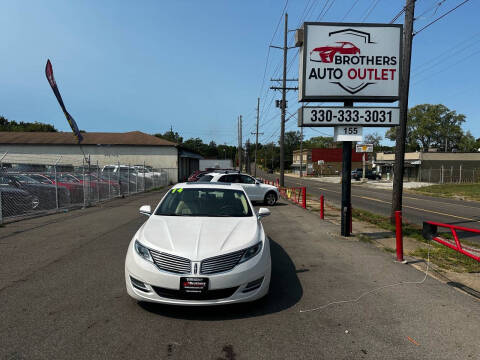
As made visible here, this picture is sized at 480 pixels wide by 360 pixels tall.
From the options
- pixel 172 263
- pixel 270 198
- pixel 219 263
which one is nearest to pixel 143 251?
pixel 172 263

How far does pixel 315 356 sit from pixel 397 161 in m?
7.95

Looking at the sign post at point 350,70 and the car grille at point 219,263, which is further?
the sign post at point 350,70

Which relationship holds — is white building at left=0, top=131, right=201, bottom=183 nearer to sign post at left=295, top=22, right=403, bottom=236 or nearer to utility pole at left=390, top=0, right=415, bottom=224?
utility pole at left=390, top=0, right=415, bottom=224

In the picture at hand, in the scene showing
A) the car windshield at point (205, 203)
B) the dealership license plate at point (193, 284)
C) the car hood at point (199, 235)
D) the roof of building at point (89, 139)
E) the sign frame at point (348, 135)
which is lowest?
the dealership license plate at point (193, 284)

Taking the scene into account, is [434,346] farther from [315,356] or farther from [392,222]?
[392,222]

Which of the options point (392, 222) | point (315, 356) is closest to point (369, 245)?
point (392, 222)

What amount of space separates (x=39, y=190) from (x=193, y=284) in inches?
447

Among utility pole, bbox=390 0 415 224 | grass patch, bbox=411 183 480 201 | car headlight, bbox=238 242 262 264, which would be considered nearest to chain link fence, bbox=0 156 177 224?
car headlight, bbox=238 242 262 264

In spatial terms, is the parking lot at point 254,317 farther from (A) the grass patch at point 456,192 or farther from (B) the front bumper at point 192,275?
(A) the grass patch at point 456,192

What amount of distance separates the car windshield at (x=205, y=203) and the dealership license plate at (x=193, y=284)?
1630 millimetres

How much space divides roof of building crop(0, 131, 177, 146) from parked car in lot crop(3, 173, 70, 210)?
26.7m

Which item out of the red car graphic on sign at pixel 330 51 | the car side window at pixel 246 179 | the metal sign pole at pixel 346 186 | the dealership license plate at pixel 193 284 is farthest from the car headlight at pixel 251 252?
the car side window at pixel 246 179

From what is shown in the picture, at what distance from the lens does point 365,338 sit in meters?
3.38

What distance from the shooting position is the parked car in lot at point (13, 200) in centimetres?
1066
